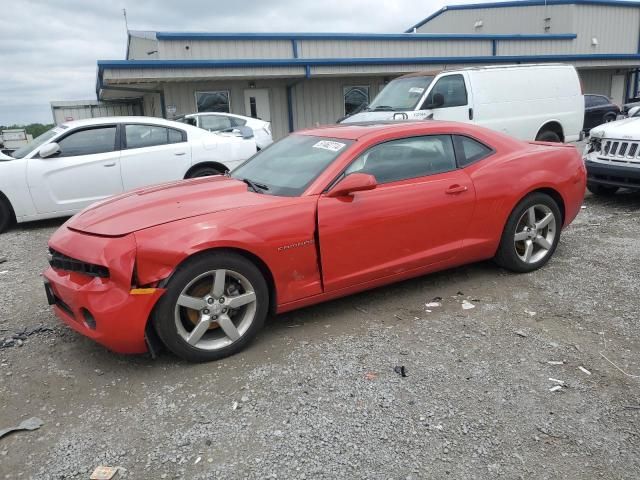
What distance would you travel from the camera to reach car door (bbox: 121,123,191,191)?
7.53 meters

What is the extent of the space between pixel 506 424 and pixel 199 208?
89.3 inches

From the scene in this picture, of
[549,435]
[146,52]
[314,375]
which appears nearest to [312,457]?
[314,375]

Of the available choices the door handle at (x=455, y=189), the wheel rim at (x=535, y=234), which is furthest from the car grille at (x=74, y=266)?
the wheel rim at (x=535, y=234)

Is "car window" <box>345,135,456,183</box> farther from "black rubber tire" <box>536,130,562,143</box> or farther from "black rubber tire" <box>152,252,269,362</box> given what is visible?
"black rubber tire" <box>536,130,562,143</box>

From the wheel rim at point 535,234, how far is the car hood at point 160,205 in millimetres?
2374

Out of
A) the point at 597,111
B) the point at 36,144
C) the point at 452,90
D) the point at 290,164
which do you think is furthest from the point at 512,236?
the point at 597,111

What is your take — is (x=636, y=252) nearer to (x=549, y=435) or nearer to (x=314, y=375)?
(x=549, y=435)

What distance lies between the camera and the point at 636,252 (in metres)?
5.33

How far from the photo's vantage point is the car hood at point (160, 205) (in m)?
→ 3.43

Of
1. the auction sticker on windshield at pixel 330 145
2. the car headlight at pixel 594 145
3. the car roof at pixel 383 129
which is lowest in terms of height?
the car headlight at pixel 594 145

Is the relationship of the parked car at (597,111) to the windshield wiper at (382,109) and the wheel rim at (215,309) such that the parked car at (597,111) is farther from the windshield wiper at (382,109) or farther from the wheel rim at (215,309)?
the wheel rim at (215,309)

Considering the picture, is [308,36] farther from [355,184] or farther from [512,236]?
[355,184]

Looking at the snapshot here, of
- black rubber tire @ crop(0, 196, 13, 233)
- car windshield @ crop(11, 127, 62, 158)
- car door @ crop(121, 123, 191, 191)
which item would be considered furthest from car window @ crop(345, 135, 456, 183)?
black rubber tire @ crop(0, 196, 13, 233)

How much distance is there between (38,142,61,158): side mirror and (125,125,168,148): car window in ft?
3.06
